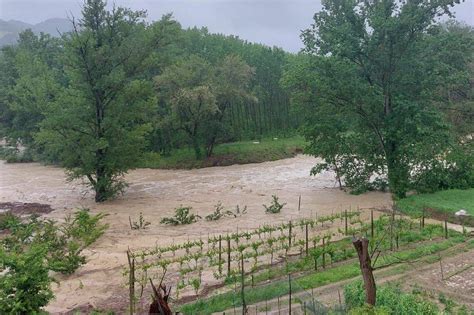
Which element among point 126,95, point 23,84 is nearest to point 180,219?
point 126,95

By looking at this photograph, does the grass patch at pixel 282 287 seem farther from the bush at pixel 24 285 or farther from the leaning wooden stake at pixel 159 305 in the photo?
the bush at pixel 24 285

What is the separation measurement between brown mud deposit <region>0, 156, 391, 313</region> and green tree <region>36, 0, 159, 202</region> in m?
2.26

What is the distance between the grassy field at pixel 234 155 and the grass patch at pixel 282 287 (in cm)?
2658

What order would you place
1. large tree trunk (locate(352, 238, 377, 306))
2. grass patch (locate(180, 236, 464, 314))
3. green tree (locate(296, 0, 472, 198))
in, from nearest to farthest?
large tree trunk (locate(352, 238, 377, 306)) → grass patch (locate(180, 236, 464, 314)) → green tree (locate(296, 0, 472, 198))

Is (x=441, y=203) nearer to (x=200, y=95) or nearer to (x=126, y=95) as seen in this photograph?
(x=126, y=95)

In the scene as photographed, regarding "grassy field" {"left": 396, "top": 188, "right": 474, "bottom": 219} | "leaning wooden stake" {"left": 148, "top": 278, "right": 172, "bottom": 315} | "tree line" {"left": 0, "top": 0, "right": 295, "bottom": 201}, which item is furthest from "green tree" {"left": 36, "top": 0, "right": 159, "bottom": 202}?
"leaning wooden stake" {"left": 148, "top": 278, "right": 172, "bottom": 315}

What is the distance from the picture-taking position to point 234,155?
4122cm

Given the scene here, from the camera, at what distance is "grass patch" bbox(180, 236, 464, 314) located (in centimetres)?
1108

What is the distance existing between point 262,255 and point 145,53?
56.5 feet

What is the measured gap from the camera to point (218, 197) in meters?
27.3

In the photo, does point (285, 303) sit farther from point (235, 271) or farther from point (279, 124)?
point (279, 124)

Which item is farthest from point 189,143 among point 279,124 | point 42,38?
point 42,38

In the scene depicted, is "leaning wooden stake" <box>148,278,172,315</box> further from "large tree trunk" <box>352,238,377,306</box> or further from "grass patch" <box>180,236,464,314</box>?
"large tree trunk" <box>352,238,377,306</box>

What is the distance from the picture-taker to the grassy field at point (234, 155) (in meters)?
40.2
